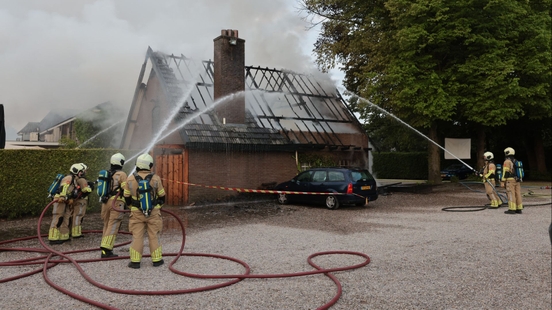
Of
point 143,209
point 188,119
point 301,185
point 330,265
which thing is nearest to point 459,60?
point 301,185

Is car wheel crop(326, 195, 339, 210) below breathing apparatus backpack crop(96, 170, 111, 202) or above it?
below

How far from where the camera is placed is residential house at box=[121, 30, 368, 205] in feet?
50.9

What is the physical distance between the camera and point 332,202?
13930 mm

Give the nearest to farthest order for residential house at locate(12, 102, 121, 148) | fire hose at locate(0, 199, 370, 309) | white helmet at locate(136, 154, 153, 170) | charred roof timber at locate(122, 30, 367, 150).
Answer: fire hose at locate(0, 199, 370, 309)
white helmet at locate(136, 154, 153, 170)
charred roof timber at locate(122, 30, 367, 150)
residential house at locate(12, 102, 121, 148)

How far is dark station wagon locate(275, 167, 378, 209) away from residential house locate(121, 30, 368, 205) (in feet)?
9.32

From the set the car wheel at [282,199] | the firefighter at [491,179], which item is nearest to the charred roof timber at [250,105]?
the car wheel at [282,199]

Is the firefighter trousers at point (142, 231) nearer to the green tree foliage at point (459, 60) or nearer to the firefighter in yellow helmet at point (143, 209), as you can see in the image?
the firefighter in yellow helmet at point (143, 209)

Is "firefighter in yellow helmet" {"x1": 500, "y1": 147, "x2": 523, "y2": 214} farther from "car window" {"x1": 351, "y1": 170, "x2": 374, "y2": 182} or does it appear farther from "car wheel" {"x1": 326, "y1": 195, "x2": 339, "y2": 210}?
"car wheel" {"x1": 326, "y1": 195, "x2": 339, "y2": 210}

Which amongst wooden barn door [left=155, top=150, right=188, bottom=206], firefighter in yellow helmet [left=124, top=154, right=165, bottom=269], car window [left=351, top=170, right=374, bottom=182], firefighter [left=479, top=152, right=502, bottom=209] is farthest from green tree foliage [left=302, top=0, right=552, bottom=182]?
firefighter in yellow helmet [left=124, top=154, right=165, bottom=269]

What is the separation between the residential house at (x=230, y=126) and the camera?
15.5 m

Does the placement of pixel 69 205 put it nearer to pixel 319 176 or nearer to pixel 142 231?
pixel 142 231

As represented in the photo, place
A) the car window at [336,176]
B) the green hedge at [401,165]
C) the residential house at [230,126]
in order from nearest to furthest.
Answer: the car window at [336,176]
the residential house at [230,126]
the green hedge at [401,165]

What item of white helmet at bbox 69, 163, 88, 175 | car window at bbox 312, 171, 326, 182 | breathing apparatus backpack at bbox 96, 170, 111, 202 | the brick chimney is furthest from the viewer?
the brick chimney

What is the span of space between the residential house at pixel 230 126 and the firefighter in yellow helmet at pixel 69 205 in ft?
17.8
